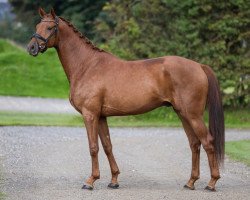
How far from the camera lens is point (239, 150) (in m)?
16.0

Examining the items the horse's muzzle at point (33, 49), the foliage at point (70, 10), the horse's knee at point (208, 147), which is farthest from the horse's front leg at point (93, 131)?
the foliage at point (70, 10)

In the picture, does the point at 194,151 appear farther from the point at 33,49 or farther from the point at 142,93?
the point at 33,49

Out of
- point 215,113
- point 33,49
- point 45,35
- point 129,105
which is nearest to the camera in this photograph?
point 215,113

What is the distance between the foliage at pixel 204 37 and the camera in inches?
914

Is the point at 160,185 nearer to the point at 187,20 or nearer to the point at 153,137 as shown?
the point at 153,137

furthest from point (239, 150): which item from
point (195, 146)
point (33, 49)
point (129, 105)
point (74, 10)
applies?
point (74, 10)

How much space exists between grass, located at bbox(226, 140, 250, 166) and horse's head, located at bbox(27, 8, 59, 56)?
4.85 metres

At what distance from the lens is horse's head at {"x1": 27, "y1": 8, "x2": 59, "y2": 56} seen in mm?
11164

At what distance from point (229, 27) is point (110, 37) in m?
4.95

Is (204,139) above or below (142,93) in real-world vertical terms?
below

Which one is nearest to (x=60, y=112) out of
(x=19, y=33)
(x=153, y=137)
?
(x=153, y=137)

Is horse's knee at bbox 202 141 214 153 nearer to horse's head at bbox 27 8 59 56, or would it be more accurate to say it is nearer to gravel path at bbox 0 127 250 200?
gravel path at bbox 0 127 250 200

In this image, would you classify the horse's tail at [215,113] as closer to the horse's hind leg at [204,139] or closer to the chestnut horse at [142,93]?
the chestnut horse at [142,93]

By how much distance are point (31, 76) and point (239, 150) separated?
73.1 ft
